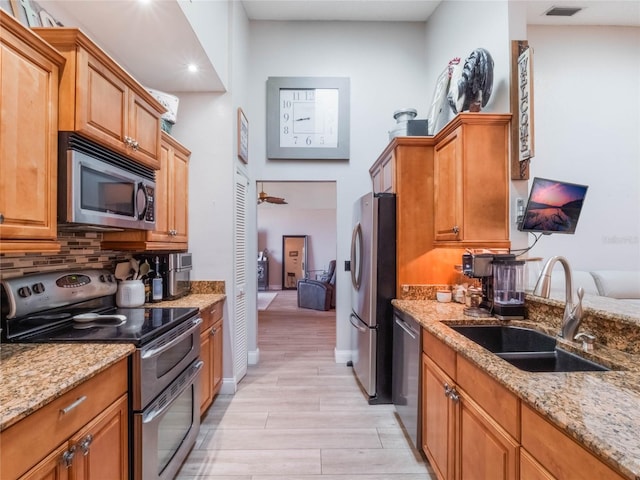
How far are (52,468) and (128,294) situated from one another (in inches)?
51.4

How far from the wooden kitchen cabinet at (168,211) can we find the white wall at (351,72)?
1.03 meters

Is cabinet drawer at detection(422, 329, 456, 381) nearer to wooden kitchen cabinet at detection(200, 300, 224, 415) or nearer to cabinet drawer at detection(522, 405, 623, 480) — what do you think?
cabinet drawer at detection(522, 405, 623, 480)

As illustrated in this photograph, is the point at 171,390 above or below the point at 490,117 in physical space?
below

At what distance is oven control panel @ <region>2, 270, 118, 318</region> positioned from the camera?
4.66ft

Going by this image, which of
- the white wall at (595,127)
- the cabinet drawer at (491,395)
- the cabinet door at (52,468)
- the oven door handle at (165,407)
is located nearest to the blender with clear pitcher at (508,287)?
the cabinet drawer at (491,395)

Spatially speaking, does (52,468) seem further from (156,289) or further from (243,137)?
(243,137)

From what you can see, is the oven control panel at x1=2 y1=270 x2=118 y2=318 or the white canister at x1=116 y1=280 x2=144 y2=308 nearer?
the oven control panel at x1=2 y1=270 x2=118 y2=318

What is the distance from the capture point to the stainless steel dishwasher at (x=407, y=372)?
2006mm

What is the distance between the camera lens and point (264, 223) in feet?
32.1

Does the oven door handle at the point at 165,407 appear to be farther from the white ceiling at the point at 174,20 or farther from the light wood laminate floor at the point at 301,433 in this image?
the white ceiling at the point at 174,20

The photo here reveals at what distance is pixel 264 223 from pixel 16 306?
8.41 m

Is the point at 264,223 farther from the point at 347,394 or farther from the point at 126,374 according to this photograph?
the point at 126,374

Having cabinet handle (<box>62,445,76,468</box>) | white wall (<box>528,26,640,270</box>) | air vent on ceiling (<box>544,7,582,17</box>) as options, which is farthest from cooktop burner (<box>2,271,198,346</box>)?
air vent on ceiling (<box>544,7,582,17</box>)

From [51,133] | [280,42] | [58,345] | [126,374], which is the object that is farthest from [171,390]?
[280,42]
